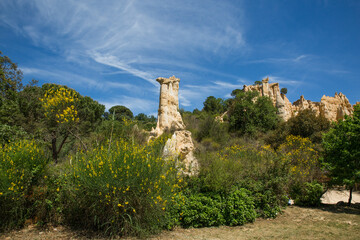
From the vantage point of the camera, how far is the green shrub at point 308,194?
372 inches

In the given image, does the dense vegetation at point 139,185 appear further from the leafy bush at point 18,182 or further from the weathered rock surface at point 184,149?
the weathered rock surface at point 184,149

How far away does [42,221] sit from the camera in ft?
18.9

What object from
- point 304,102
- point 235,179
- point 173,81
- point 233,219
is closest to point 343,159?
point 235,179

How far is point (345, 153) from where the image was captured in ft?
29.6

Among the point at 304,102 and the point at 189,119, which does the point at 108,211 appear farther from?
the point at 304,102

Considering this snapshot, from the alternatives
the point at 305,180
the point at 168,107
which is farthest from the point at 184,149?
the point at 168,107

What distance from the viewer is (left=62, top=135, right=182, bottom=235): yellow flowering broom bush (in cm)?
498

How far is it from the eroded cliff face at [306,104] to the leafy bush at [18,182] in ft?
109

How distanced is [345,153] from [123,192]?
28.7ft

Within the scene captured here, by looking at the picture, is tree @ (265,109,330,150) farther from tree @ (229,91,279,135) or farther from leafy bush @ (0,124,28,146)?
leafy bush @ (0,124,28,146)

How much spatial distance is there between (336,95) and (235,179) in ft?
126

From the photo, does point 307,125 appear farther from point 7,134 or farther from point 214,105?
point 214,105

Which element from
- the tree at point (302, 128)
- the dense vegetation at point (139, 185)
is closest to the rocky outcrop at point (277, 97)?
the tree at point (302, 128)

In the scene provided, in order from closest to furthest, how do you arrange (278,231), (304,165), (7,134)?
(278,231)
(7,134)
(304,165)
